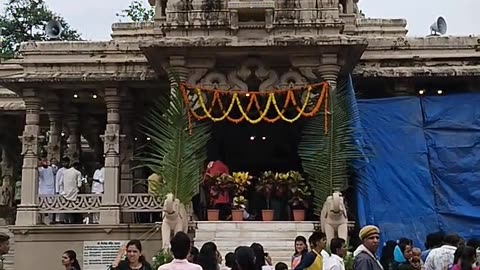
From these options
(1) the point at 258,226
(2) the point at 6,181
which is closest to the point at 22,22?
(2) the point at 6,181

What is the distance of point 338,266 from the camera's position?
8.54 meters

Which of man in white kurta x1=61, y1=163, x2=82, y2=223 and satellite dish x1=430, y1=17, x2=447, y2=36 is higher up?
satellite dish x1=430, y1=17, x2=447, y2=36

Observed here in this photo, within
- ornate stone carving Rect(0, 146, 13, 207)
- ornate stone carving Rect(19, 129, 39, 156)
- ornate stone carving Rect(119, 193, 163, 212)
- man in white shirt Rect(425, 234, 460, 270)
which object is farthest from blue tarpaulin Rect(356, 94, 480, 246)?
ornate stone carving Rect(0, 146, 13, 207)

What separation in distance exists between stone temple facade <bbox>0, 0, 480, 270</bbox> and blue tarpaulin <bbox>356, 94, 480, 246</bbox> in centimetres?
95

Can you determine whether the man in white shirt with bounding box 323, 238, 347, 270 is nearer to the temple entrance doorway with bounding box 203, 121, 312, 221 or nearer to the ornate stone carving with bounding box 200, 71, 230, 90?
the ornate stone carving with bounding box 200, 71, 230, 90

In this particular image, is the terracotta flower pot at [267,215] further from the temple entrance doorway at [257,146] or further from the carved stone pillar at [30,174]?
the carved stone pillar at [30,174]

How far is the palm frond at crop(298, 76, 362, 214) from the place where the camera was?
49.1 ft

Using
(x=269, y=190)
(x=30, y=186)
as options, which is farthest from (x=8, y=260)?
(x=269, y=190)

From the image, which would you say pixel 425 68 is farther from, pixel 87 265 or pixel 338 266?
pixel 338 266

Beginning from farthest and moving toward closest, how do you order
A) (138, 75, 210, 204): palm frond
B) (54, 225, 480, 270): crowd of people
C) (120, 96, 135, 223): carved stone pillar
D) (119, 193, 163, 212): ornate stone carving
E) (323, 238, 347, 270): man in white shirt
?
(120, 96, 135, 223): carved stone pillar
(119, 193, 163, 212): ornate stone carving
(138, 75, 210, 204): palm frond
(323, 238, 347, 270): man in white shirt
(54, 225, 480, 270): crowd of people

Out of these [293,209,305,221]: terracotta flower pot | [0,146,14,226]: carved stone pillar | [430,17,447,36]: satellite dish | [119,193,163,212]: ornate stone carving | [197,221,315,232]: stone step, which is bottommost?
[197,221,315,232]: stone step

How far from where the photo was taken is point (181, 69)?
16.4 meters

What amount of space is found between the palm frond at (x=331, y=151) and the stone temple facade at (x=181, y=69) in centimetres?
84

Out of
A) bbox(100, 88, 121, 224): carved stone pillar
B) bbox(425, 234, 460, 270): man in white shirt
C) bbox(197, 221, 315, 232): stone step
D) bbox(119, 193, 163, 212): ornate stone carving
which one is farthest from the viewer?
bbox(100, 88, 121, 224): carved stone pillar
